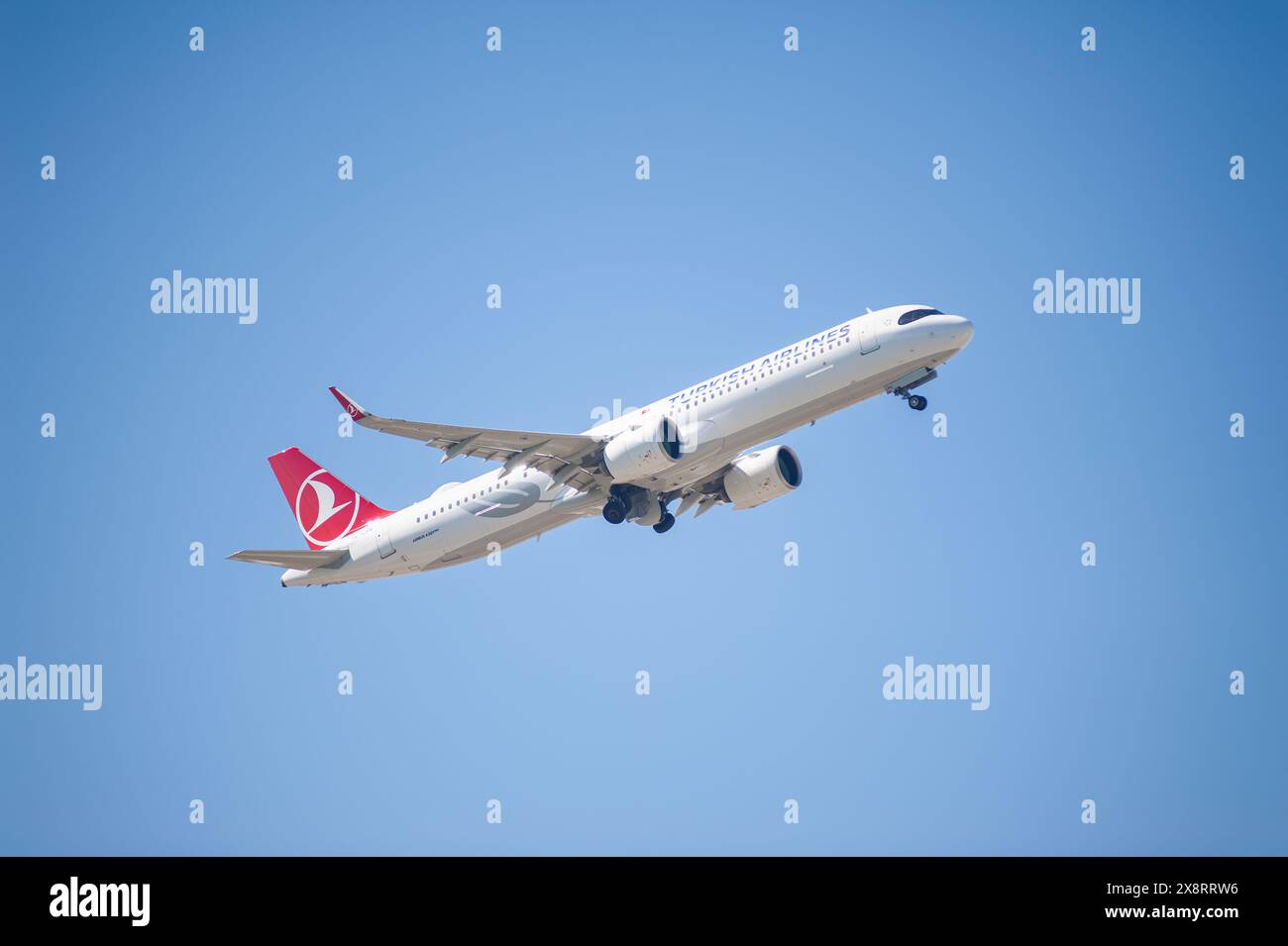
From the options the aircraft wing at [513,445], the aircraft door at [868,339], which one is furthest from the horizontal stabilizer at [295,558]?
the aircraft door at [868,339]

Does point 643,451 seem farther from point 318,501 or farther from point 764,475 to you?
point 318,501

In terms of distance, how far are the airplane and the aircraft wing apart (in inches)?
1.8

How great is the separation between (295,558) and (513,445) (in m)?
10.00

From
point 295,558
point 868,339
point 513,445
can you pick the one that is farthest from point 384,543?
point 868,339

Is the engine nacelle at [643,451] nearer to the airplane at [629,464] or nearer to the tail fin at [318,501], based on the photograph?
the airplane at [629,464]

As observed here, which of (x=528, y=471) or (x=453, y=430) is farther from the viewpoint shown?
(x=528, y=471)

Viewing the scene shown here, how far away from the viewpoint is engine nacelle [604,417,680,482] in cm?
5100

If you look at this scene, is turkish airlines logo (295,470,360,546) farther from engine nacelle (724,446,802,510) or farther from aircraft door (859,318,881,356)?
aircraft door (859,318,881,356)

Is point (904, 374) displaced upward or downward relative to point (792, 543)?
upward

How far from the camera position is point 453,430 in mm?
51250

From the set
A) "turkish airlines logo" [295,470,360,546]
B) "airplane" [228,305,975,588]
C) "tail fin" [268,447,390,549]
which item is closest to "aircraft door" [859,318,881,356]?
"airplane" [228,305,975,588]
